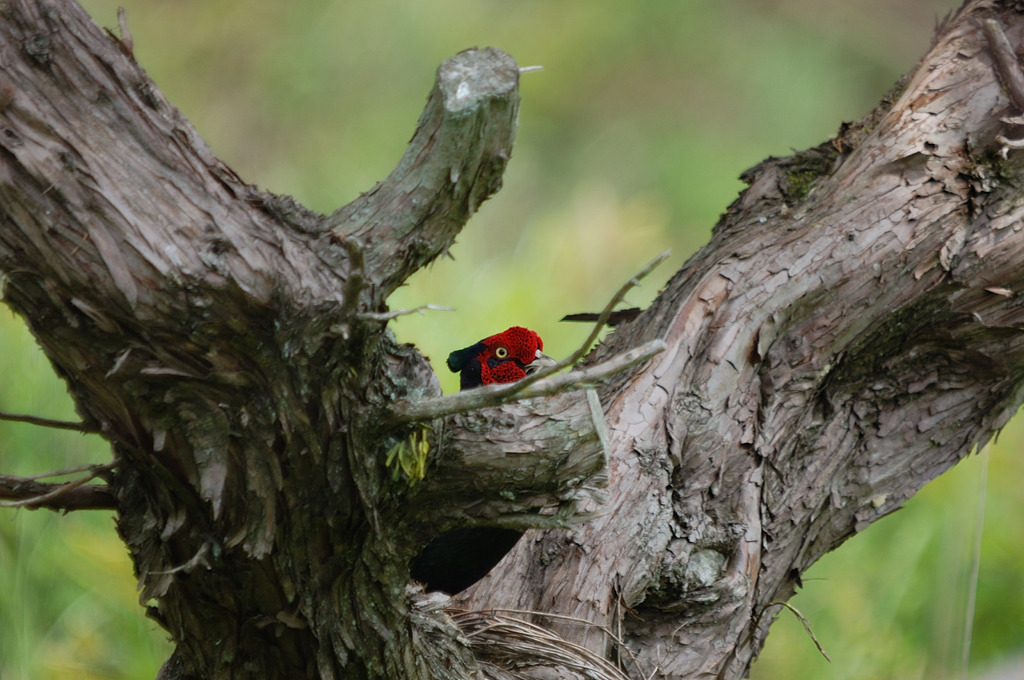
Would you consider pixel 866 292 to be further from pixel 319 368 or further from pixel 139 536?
pixel 139 536

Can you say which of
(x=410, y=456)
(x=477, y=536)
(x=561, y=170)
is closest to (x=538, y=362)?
(x=477, y=536)

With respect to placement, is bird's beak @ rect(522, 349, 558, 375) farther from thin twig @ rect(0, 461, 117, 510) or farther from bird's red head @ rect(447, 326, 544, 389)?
thin twig @ rect(0, 461, 117, 510)

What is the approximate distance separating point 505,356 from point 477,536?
37cm

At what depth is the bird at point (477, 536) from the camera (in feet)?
4.76

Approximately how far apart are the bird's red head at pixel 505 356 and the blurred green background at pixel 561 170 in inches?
53.7

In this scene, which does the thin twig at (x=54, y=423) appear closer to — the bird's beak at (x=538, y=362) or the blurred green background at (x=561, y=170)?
the bird's beak at (x=538, y=362)

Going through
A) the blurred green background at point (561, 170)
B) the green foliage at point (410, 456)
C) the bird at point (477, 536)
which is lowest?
the green foliage at point (410, 456)

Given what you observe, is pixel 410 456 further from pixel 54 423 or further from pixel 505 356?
pixel 505 356

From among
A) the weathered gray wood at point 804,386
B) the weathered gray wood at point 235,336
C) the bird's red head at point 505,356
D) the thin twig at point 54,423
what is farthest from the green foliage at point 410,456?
the bird's red head at point 505,356

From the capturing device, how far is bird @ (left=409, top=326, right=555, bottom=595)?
1452mm

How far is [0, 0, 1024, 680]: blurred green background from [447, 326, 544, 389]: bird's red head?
4.48 feet

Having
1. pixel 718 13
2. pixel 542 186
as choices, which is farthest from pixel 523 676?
pixel 718 13

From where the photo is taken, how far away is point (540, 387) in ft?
2.59

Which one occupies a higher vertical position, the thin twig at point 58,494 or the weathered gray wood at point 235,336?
the weathered gray wood at point 235,336
